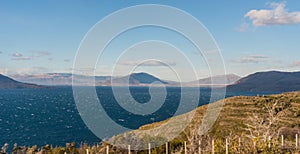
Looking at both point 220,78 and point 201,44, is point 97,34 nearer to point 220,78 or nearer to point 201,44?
point 201,44

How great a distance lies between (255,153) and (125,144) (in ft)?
17.4

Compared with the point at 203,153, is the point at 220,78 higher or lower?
higher

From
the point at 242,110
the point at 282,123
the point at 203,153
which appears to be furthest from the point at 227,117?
the point at 203,153

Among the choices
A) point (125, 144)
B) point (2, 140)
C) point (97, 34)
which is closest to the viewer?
point (97, 34)

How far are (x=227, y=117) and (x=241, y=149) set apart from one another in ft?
59.8

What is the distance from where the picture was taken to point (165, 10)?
7.56m

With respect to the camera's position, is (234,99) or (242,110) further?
(234,99)

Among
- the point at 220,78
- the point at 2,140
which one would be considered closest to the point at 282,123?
the point at 220,78

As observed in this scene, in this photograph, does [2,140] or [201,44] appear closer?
[201,44]

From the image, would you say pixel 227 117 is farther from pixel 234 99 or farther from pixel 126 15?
pixel 126 15

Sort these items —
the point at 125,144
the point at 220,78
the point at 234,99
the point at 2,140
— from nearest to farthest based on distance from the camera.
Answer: the point at 220,78 < the point at 125,144 < the point at 234,99 < the point at 2,140

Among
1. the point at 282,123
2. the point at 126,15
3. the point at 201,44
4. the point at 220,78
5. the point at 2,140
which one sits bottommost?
the point at 2,140

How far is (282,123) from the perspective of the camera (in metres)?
20.8

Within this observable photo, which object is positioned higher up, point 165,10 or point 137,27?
point 165,10
